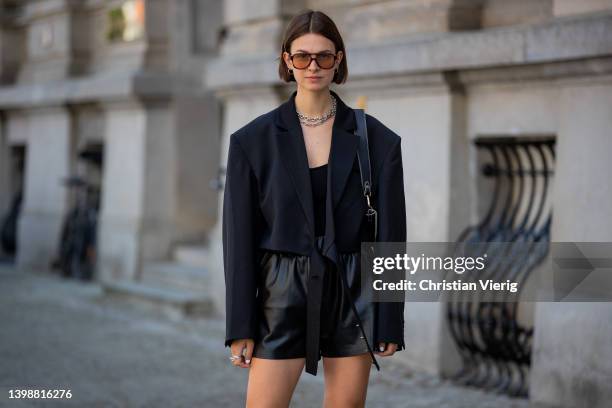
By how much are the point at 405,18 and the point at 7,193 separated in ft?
33.2

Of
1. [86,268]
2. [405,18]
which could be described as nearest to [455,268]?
[405,18]

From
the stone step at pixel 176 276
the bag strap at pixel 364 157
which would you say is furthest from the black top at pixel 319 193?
the stone step at pixel 176 276

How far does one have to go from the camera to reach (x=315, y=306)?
3928 millimetres

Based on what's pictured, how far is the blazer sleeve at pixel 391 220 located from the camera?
3969mm

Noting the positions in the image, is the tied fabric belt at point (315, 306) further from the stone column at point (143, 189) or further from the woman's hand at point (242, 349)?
the stone column at point (143, 189)

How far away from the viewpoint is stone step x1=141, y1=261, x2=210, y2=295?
11602 mm

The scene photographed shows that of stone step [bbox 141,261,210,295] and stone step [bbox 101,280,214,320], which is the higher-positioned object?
stone step [bbox 141,261,210,295]

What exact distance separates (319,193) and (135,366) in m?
4.73

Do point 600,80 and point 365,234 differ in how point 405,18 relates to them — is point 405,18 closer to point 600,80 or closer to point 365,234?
point 600,80

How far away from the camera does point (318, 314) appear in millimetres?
3930

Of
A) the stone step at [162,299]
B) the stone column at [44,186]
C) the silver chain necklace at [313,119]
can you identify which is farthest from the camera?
the stone column at [44,186]

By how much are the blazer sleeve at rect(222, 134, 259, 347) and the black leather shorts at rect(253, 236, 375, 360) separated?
0.18 feet

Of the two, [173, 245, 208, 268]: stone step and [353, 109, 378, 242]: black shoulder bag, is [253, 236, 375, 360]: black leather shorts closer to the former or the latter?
[353, 109, 378, 242]: black shoulder bag

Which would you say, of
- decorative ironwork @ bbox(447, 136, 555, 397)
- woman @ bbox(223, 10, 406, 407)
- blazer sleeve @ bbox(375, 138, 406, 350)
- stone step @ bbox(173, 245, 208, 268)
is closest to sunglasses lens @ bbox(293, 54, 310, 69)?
woman @ bbox(223, 10, 406, 407)
